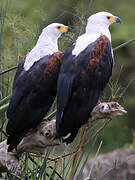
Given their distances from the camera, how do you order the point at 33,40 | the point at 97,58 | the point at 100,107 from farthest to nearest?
the point at 33,40, the point at 97,58, the point at 100,107

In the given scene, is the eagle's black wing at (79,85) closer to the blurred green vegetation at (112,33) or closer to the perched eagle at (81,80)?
the perched eagle at (81,80)

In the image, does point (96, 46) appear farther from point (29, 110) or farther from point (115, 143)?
point (115, 143)

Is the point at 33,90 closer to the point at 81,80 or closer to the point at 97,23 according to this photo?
the point at 81,80

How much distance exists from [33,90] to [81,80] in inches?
12.0

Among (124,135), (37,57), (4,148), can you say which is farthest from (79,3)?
(124,135)

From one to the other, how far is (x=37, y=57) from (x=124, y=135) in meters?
6.78

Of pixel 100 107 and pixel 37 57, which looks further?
pixel 37 57

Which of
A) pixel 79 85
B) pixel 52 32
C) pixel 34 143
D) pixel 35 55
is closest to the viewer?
pixel 79 85

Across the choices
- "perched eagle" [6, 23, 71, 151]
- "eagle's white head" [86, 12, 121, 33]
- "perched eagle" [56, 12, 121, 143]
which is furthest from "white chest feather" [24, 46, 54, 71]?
"eagle's white head" [86, 12, 121, 33]

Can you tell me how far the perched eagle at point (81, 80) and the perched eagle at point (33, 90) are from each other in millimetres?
131

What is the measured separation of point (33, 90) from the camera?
2898 millimetres

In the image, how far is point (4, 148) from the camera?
9.66ft

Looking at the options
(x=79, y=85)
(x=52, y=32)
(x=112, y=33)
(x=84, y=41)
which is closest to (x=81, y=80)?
(x=79, y=85)

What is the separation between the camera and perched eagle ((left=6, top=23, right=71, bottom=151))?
285 centimetres
